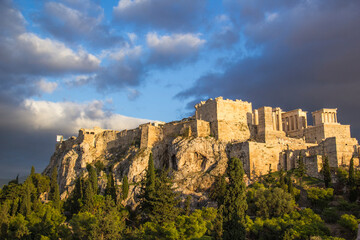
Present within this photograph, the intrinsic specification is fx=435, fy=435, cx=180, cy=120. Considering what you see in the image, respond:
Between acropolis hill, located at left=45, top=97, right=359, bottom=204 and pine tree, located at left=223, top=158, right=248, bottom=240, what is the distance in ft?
80.3

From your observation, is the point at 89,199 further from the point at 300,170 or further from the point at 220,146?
the point at 300,170

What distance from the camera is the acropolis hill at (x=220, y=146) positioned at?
6800cm

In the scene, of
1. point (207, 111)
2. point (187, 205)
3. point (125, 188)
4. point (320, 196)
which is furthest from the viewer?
point (207, 111)

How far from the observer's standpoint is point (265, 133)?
76.2m

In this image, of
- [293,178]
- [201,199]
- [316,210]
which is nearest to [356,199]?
[316,210]

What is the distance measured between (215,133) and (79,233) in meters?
32.0

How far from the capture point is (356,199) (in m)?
56.1

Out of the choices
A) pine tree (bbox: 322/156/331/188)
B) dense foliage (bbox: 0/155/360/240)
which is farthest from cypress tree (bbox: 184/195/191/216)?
pine tree (bbox: 322/156/331/188)

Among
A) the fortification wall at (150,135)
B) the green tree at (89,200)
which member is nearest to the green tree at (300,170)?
the fortification wall at (150,135)

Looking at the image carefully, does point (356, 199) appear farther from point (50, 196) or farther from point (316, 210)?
point (50, 196)

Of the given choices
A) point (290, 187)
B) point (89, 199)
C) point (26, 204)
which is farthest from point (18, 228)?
point (290, 187)

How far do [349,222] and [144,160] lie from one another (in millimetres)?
40052

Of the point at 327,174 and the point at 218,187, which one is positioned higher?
the point at 327,174

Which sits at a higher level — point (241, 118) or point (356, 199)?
point (241, 118)
